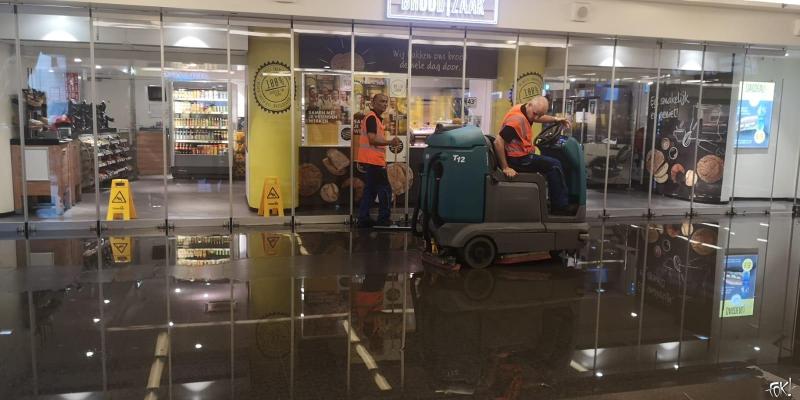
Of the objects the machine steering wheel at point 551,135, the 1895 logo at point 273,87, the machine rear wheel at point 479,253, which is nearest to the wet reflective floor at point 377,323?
the machine rear wheel at point 479,253

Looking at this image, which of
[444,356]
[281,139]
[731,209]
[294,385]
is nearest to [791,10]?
[731,209]

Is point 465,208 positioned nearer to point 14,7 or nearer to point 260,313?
point 260,313

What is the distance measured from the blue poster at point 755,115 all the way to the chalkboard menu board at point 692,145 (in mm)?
403

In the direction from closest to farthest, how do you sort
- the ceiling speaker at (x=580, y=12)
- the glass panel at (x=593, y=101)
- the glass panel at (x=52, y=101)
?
the glass panel at (x=52, y=101) < the ceiling speaker at (x=580, y=12) < the glass panel at (x=593, y=101)

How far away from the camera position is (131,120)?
859 cm

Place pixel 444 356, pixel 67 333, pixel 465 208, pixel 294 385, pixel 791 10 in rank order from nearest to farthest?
pixel 294 385 → pixel 444 356 → pixel 67 333 → pixel 465 208 → pixel 791 10

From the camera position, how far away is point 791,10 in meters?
10.0

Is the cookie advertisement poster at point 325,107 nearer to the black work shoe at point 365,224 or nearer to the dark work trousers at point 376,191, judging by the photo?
the dark work trousers at point 376,191

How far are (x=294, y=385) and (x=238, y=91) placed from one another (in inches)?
249

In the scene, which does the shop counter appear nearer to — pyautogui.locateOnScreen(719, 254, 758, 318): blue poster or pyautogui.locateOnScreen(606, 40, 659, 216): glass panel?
pyautogui.locateOnScreen(719, 254, 758, 318): blue poster

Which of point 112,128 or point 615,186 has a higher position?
point 112,128

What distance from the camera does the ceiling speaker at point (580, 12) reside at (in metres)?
8.96

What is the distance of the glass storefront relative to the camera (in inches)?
322

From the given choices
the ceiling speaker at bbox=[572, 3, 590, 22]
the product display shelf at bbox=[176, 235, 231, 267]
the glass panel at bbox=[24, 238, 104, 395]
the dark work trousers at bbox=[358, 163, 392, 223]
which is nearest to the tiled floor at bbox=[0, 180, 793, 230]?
the dark work trousers at bbox=[358, 163, 392, 223]
